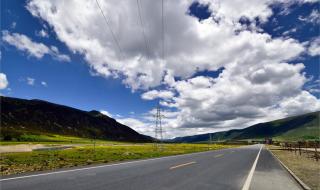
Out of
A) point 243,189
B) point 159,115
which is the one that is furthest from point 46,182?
point 159,115

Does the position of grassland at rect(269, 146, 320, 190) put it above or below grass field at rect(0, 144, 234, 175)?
below

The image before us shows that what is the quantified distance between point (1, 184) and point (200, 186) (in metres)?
6.93

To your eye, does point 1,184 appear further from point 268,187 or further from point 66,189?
point 268,187

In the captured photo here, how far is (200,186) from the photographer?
392 inches

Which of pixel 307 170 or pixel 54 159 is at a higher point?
pixel 54 159

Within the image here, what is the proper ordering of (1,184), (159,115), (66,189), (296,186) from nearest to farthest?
1. (66,189)
2. (1,184)
3. (296,186)
4. (159,115)

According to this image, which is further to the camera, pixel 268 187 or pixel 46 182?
pixel 268 187

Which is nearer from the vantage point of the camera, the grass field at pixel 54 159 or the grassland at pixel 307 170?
the grassland at pixel 307 170

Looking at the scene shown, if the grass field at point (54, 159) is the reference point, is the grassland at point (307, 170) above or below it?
below

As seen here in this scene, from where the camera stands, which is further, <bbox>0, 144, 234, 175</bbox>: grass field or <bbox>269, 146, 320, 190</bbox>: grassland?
<bbox>0, 144, 234, 175</bbox>: grass field

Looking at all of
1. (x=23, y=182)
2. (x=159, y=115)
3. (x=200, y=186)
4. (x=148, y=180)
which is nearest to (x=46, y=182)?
(x=23, y=182)

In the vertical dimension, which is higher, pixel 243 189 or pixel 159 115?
pixel 159 115

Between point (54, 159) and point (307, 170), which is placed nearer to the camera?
point (307, 170)

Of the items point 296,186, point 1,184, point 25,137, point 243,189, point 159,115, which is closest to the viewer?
point 1,184
